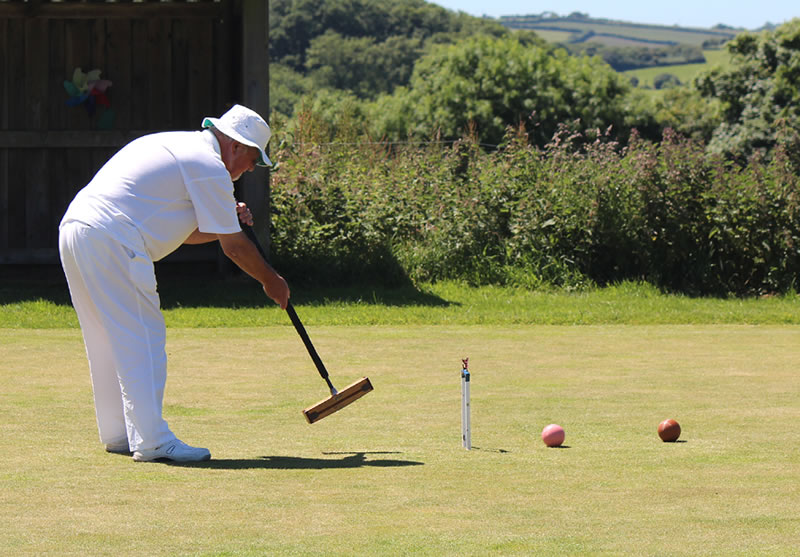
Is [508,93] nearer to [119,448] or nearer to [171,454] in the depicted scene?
[119,448]

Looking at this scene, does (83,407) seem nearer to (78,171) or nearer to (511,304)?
(511,304)

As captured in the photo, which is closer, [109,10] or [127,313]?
[127,313]

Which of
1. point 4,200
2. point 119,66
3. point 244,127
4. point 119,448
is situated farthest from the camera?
point 119,66

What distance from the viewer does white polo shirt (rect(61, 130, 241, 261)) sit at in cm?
578

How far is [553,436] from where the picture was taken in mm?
6297

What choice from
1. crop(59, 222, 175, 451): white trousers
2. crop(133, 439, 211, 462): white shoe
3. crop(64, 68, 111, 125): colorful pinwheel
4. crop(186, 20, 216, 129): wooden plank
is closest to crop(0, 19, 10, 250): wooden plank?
crop(64, 68, 111, 125): colorful pinwheel

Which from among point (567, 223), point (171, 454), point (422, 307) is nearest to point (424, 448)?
point (171, 454)

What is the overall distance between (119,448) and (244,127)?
1.79 m

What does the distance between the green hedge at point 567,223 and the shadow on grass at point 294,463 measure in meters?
9.30

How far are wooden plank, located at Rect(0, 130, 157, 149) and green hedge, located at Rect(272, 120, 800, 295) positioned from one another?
7.20ft

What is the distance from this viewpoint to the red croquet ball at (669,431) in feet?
21.0

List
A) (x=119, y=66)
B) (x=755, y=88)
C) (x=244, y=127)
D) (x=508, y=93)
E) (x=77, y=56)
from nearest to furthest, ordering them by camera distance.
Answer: (x=244, y=127) < (x=77, y=56) < (x=119, y=66) < (x=755, y=88) < (x=508, y=93)

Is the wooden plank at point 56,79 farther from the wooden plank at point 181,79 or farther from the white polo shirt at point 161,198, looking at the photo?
the white polo shirt at point 161,198

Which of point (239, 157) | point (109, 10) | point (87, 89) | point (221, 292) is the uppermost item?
point (109, 10)
